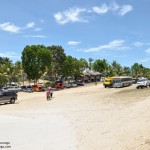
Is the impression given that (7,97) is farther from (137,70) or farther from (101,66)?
Result: (137,70)

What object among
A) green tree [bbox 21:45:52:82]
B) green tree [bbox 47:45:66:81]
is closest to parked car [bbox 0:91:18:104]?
green tree [bbox 21:45:52:82]

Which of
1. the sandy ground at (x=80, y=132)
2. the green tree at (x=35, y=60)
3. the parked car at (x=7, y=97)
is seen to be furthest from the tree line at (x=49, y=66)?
the sandy ground at (x=80, y=132)

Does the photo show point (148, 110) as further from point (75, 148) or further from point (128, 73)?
point (128, 73)

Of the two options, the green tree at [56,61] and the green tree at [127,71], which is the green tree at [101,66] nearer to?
the green tree at [127,71]

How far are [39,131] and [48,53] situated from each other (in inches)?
2654

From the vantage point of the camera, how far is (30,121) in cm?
2706

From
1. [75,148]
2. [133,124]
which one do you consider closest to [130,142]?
[75,148]

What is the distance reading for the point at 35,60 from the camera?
87312 millimetres

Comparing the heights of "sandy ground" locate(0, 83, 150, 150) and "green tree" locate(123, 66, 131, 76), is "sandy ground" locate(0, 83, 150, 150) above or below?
below

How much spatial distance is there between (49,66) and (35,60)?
14.6 ft

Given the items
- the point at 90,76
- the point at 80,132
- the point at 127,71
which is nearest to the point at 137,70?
the point at 127,71

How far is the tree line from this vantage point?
287 feet

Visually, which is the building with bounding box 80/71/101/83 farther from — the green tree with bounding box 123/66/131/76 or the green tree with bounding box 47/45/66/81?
the green tree with bounding box 123/66/131/76

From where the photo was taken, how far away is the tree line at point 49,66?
8744cm
